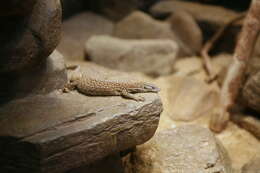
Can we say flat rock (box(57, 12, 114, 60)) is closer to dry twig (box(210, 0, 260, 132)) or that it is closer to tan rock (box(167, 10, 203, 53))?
tan rock (box(167, 10, 203, 53))

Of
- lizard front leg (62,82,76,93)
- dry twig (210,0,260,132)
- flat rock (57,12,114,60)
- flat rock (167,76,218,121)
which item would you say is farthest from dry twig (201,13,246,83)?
lizard front leg (62,82,76,93)

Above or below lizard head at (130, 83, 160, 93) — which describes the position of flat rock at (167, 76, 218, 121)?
below

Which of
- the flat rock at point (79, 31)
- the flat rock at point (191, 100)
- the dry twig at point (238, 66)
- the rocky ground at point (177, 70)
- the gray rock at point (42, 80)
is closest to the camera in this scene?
the gray rock at point (42, 80)

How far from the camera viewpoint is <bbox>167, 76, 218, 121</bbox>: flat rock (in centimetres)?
498

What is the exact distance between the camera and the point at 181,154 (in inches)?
144

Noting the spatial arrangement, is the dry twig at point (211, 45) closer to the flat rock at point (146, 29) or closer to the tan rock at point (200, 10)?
the tan rock at point (200, 10)

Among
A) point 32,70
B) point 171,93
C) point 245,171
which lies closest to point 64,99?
point 32,70

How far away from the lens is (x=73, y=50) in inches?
228

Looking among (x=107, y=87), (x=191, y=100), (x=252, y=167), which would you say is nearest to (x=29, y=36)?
(x=107, y=87)

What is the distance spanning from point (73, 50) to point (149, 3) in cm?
156

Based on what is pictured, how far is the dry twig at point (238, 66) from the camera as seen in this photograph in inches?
181

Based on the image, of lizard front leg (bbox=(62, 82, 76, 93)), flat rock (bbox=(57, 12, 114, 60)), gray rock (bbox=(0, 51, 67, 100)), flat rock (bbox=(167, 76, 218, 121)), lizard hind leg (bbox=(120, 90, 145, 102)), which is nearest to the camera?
gray rock (bbox=(0, 51, 67, 100))

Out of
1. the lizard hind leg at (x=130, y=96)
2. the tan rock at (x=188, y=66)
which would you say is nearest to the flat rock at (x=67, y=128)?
the lizard hind leg at (x=130, y=96)

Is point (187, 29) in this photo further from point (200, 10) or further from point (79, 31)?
point (79, 31)
